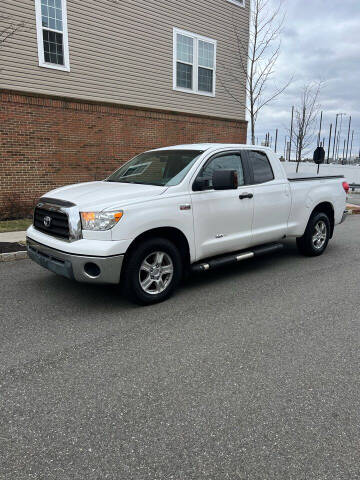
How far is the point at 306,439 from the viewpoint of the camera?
95.0 inches

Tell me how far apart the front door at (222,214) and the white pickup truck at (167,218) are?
14 millimetres

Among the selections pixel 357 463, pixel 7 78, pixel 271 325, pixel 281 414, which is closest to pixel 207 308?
pixel 271 325

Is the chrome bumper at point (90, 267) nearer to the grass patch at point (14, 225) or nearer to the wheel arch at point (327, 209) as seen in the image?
the wheel arch at point (327, 209)

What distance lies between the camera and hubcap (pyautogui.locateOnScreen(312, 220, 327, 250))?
23.3 feet

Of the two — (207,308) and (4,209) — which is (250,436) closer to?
(207,308)

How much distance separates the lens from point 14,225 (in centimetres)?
950

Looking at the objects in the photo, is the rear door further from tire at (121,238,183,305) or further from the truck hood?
the truck hood

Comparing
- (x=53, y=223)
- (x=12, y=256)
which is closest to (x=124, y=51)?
(x=12, y=256)

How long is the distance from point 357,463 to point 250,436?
628mm

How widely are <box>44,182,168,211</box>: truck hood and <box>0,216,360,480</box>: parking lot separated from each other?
4.12 ft

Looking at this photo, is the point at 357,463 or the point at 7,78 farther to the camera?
the point at 7,78

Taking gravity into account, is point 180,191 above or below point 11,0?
below

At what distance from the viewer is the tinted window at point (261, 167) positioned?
5.89 meters

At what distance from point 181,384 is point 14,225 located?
25.8 feet
